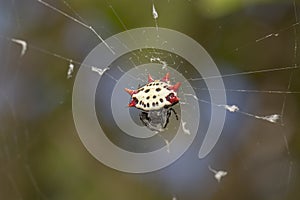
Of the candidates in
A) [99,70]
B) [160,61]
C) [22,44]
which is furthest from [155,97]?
[22,44]

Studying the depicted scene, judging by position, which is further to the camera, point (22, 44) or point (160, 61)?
point (22, 44)

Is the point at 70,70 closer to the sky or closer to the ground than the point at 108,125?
closer to the sky

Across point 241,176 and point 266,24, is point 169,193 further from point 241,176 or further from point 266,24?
point 266,24

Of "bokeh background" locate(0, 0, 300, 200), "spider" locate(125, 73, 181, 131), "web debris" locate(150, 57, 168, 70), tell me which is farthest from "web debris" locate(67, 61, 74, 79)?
"spider" locate(125, 73, 181, 131)

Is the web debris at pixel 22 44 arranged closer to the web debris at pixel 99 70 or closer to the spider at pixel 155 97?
the web debris at pixel 99 70

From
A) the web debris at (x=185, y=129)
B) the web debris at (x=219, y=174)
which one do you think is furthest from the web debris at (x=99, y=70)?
the web debris at (x=219, y=174)

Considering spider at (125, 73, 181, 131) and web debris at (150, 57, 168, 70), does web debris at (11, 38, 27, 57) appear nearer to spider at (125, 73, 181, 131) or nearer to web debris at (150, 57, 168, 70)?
web debris at (150, 57, 168, 70)

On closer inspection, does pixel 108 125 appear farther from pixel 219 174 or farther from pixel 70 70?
pixel 219 174

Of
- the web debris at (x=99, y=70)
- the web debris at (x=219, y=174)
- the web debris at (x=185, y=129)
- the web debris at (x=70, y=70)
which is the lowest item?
the web debris at (x=219, y=174)

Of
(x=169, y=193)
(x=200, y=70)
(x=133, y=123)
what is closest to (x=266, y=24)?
(x=200, y=70)
